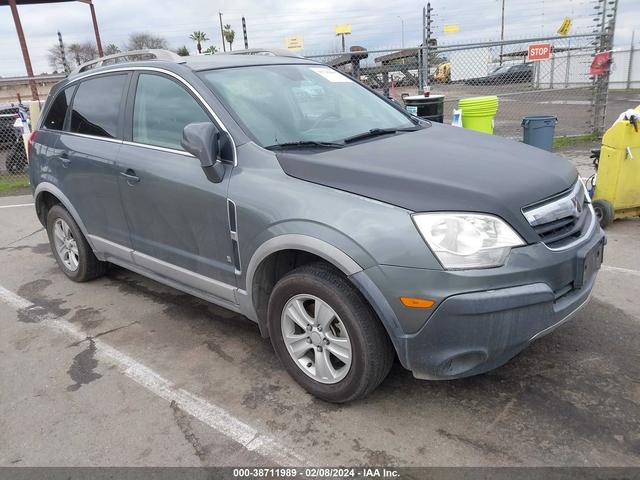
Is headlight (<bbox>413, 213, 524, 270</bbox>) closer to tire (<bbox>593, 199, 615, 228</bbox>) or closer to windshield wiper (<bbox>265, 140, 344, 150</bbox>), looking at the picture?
windshield wiper (<bbox>265, 140, 344, 150</bbox>)

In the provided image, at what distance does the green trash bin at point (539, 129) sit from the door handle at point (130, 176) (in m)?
6.19

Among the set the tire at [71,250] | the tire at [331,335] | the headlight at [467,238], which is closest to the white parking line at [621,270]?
the headlight at [467,238]

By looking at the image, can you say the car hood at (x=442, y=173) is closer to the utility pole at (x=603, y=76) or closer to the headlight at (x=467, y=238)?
the headlight at (x=467, y=238)

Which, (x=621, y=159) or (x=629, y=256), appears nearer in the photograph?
(x=629, y=256)

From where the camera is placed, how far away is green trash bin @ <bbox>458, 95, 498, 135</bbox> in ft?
24.8

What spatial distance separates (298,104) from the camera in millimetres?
3582

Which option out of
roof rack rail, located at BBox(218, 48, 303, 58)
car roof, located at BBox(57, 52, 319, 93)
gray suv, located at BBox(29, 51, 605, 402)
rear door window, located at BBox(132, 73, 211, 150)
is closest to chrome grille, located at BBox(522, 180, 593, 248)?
gray suv, located at BBox(29, 51, 605, 402)

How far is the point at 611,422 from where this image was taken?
2709mm

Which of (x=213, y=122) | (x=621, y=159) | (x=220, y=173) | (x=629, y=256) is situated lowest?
(x=629, y=256)

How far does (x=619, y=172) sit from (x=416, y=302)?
4034mm

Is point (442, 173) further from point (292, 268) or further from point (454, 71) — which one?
point (454, 71)

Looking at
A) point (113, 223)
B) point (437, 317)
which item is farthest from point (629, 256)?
point (113, 223)

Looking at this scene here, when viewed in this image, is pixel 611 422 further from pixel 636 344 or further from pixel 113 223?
pixel 113 223

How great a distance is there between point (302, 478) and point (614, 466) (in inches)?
55.8
